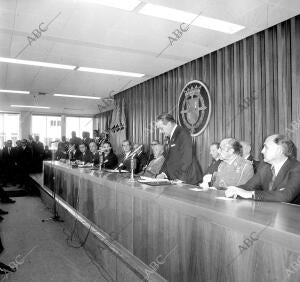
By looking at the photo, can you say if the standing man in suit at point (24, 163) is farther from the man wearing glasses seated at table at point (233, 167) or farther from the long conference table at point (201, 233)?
the man wearing glasses seated at table at point (233, 167)

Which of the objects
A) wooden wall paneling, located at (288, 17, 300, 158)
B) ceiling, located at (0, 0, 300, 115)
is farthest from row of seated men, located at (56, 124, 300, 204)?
ceiling, located at (0, 0, 300, 115)

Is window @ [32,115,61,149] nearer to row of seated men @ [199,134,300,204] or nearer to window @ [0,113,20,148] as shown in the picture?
window @ [0,113,20,148]

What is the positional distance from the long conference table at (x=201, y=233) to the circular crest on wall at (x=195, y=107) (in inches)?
100

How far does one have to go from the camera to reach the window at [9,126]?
483 inches

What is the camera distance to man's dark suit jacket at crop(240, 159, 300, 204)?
1.91 m

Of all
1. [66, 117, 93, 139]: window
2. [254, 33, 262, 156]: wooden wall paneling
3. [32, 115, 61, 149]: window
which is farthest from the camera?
[66, 117, 93, 139]: window

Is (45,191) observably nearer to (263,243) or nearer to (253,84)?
(253,84)

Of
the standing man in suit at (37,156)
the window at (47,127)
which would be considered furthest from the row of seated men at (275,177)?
the window at (47,127)

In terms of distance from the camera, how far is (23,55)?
4.64m

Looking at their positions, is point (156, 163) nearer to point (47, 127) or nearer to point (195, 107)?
point (195, 107)

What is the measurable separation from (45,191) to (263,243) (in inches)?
231

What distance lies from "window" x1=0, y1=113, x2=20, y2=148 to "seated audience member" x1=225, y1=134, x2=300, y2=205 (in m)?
11.9

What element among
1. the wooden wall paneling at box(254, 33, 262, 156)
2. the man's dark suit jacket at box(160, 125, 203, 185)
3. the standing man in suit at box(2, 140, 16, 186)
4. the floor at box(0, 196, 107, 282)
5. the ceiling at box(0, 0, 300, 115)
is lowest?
the floor at box(0, 196, 107, 282)

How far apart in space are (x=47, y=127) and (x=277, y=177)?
40.0 feet
